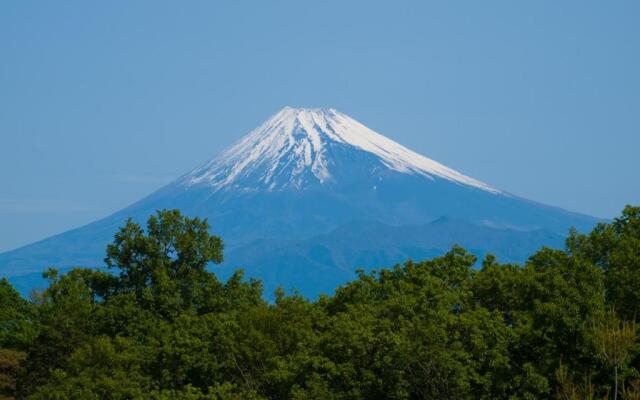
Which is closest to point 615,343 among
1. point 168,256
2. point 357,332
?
point 357,332

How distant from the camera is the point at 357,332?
107 ft

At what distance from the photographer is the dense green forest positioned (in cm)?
3052

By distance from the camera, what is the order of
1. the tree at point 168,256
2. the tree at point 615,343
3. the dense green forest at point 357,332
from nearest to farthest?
the tree at point 615,343 < the dense green forest at point 357,332 < the tree at point 168,256

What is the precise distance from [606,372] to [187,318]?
1601 centimetres

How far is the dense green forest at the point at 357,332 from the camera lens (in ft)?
100

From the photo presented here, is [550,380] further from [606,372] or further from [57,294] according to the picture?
[57,294]

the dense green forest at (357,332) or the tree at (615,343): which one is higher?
the dense green forest at (357,332)

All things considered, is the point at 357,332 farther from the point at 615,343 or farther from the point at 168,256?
the point at 168,256

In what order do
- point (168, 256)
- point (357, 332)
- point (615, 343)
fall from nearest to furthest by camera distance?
point (615, 343)
point (357, 332)
point (168, 256)

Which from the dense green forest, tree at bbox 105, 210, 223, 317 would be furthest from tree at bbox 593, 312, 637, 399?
tree at bbox 105, 210, 223, 317

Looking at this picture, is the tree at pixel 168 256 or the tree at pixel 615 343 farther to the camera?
the tree at pixel 168 256

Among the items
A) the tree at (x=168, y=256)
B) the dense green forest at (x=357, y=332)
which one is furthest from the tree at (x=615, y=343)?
the tree at (x=168, y=256)

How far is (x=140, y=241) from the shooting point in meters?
49.4

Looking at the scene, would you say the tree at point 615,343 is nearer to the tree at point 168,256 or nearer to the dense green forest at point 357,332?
the dense green forest at point 357,332
